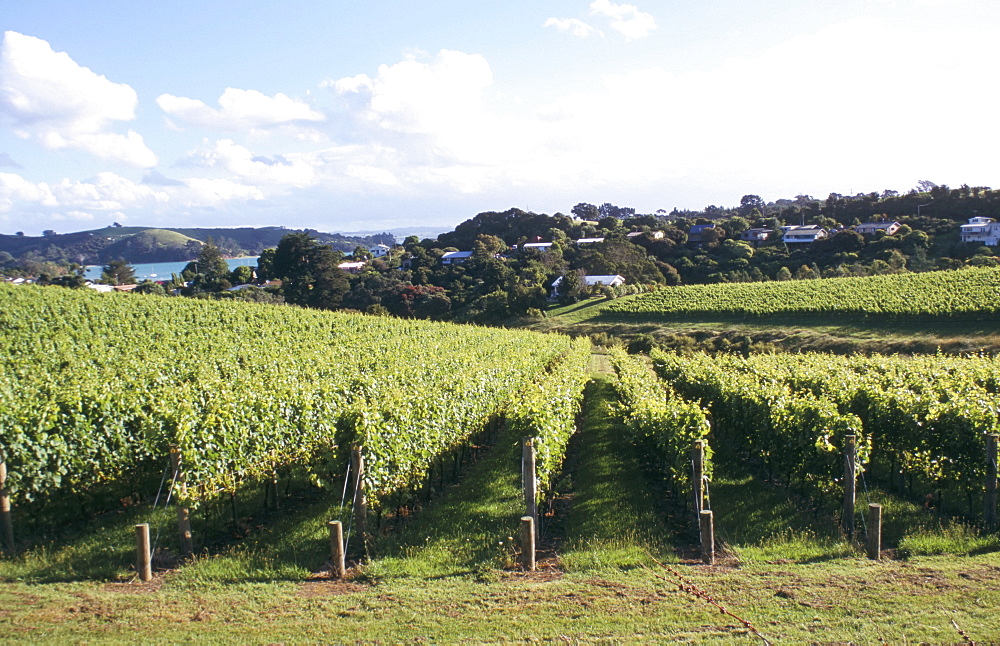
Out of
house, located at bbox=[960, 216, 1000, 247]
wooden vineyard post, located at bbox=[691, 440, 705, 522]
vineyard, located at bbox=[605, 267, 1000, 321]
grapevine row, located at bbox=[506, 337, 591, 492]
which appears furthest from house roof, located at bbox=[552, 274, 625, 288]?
wooden vineyard post, located at bbox=[691, 440, 705, 522]

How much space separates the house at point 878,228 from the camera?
235 feet

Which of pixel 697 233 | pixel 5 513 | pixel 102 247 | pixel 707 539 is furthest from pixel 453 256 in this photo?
pixel 102 247

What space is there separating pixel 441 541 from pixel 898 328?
3736 cm

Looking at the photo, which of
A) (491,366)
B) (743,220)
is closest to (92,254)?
(743,220)

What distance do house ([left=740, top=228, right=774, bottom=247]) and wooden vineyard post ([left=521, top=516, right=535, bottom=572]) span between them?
8264 centimetres

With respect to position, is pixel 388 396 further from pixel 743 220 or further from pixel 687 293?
pixel 743 220

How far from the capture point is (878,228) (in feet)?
239

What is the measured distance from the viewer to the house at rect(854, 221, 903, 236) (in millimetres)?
71750

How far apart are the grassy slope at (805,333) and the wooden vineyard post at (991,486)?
26937 mm

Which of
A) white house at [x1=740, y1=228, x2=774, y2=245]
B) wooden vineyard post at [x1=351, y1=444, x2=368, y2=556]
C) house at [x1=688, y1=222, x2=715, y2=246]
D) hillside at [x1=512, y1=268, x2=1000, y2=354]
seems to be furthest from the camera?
house at [x1=688, y1=222, x2=715, y2=246]

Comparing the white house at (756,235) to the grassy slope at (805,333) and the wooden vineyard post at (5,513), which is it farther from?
the wooden vineyard post at (5,513)

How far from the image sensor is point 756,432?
10.6 m

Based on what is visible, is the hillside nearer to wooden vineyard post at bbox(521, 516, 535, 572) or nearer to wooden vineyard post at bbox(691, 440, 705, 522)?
wooden vineyard post at bbox(691, 440, 705, 522)

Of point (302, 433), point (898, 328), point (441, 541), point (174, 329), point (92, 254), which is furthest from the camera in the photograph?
point (92, 254)
